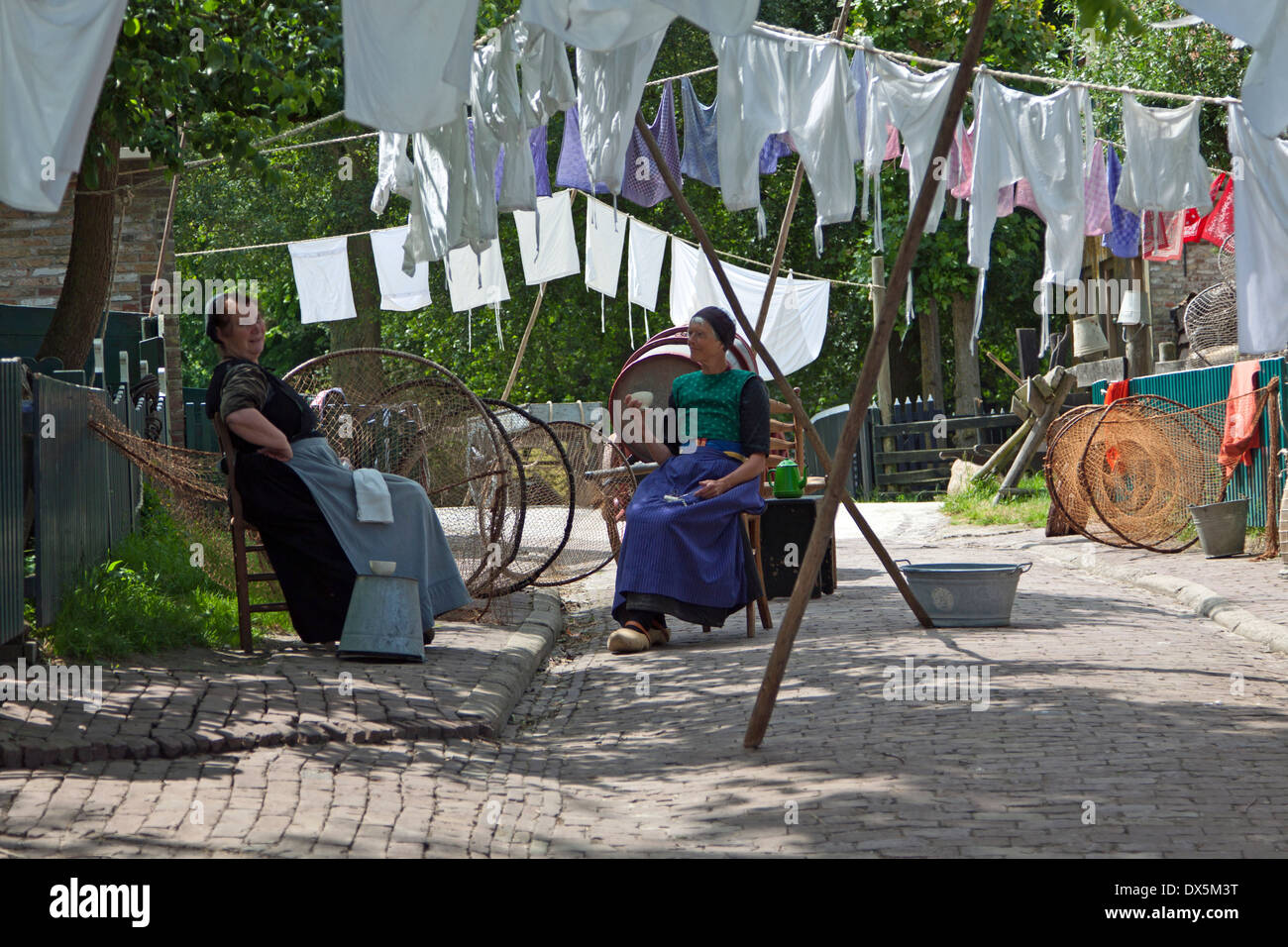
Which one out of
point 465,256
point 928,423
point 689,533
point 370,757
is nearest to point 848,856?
point 370,757

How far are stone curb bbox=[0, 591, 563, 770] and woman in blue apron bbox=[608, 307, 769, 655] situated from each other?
128cm

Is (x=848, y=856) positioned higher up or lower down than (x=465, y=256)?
lower down

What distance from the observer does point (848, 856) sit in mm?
3857

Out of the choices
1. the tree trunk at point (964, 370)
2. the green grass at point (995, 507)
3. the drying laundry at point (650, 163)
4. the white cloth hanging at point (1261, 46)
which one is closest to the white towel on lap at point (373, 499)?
the white cloth hanging at point (1261, 46)

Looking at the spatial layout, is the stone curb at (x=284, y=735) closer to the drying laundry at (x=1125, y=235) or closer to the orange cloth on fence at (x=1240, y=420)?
the orange cloth on fence at (x=1240, y=420)

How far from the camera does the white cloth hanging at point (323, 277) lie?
63.9ft

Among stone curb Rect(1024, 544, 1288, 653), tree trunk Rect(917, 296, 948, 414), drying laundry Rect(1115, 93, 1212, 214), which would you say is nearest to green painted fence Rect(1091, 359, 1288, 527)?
stone curb Rect(1024, 544, 1288, 653)

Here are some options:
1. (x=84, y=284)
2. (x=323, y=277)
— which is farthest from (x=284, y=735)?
(x=323, y=277)

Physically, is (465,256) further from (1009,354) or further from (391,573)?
(1009,354)

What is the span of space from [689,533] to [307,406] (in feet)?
7.37

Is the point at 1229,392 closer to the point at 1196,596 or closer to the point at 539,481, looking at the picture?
the point at 1196,596

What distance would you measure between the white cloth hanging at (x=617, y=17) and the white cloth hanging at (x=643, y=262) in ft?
47.6

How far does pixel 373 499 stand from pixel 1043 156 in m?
5.42

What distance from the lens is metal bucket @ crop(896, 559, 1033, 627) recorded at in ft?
27.1
